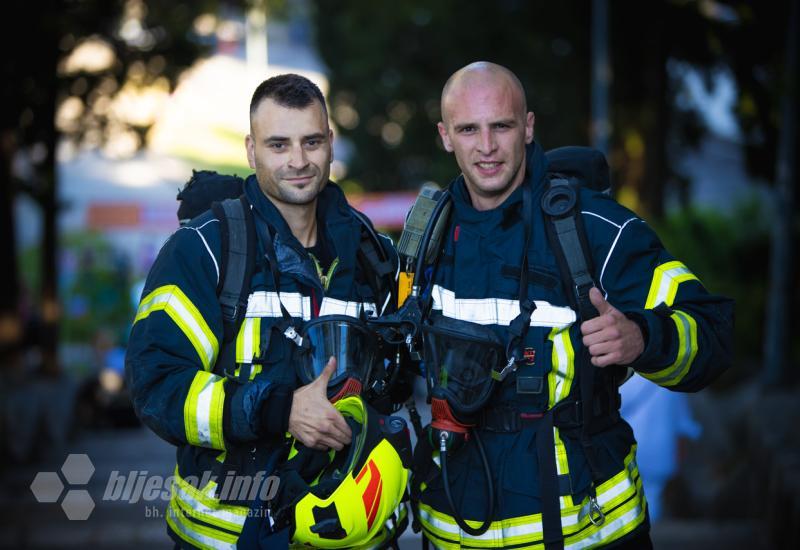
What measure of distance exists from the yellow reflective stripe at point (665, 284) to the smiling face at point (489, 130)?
0.59 m

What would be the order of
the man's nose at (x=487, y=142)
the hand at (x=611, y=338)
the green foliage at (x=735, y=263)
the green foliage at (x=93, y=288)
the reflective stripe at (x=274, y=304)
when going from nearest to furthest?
the hand at (x=611, y=338) < the reflective stripe at (x=274, y=304) < the man's nose at (x=487, y=142) < the green foliage at (x=735, y=263) < the green foliage at (x=93, y=288)

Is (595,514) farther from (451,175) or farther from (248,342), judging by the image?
(451,175)

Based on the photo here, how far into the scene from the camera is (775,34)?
11.3m

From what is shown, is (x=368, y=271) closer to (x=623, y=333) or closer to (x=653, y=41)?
(x=623, y=333)

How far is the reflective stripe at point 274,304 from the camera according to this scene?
3824 mm

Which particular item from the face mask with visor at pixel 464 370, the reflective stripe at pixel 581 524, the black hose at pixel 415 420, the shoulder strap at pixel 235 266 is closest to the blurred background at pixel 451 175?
the reflective stripe at pixel 581 524

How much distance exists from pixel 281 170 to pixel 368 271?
0.48m

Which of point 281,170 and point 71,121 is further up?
point 71,121

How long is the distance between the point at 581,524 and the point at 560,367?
501 mm

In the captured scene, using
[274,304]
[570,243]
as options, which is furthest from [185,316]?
[570,243]

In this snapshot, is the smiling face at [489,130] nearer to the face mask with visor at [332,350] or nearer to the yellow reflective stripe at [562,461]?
the face mask with visor at [332,350]

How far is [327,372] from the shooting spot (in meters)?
3.63

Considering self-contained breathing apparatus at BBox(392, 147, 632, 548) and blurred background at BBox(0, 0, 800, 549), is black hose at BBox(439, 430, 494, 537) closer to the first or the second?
self-contained breathing apparatus at BBox(392, 147, 632, 548)

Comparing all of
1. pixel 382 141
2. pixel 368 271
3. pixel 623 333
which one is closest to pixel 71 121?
pixel 368 271
